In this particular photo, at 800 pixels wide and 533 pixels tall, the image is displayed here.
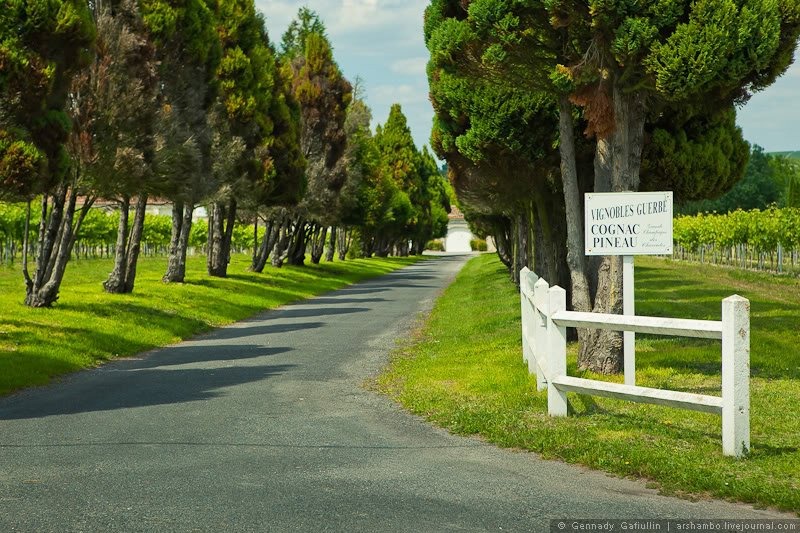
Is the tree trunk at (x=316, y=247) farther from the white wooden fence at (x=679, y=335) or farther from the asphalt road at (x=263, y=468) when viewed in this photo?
the white wooden fence at (x=679, y=335)

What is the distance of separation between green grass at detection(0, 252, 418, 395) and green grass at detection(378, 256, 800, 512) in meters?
4.86

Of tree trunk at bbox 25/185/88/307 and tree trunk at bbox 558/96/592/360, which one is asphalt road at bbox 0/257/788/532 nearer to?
tree trunk at bbox 558/96/592/360

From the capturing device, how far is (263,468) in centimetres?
749

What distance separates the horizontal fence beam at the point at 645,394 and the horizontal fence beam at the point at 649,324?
1.61 ft

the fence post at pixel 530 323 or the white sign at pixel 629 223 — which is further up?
the white sign at pixel 629 223

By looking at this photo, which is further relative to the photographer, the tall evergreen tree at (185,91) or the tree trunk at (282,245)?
the tree trunk at (282,245)

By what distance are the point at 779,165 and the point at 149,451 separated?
137 meters

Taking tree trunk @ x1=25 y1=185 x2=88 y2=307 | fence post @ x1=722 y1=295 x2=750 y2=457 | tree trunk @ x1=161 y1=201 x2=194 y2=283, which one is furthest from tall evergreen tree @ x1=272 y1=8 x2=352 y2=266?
fence post @ x1=722 y1=295 x2=750 y2=457

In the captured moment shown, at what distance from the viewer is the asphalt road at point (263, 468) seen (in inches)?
238

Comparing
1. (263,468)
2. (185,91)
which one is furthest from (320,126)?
(263,468)

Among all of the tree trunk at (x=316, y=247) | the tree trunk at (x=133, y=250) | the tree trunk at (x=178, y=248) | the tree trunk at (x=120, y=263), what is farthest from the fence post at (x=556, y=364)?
the tree trunk at (x=316, y=247)

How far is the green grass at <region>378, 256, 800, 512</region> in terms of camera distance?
7.26m

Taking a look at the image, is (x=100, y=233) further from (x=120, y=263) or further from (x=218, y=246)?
(x=120, y=263)

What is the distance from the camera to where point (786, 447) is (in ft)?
26.6
